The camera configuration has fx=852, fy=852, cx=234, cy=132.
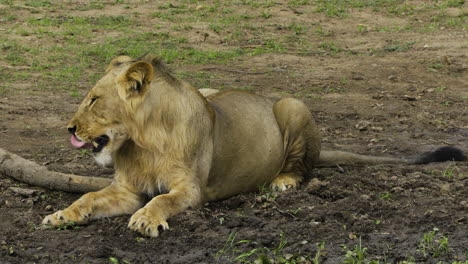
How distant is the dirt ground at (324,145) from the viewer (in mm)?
4629

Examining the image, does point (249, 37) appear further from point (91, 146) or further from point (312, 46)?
point (91, 146)

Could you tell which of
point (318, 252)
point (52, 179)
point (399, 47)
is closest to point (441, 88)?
point (399, 47)

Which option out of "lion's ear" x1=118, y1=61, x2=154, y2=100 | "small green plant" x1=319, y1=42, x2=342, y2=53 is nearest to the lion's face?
"lion's ear" x1=118, y1=61, x2=154, y2=100

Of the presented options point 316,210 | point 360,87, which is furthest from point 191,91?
point 360,87

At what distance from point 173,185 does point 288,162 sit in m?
1.45

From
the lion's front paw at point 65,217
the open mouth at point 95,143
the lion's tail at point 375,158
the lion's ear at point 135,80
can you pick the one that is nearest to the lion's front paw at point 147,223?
the lion's front paw at point 65,217

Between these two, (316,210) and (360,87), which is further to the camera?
(360,87)

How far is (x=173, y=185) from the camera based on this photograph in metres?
5.16

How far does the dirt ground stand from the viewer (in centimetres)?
463

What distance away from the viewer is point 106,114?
16.4 ft

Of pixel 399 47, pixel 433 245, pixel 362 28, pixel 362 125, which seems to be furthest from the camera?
pixel 362 28

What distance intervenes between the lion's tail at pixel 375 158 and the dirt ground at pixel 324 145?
3.3 inches

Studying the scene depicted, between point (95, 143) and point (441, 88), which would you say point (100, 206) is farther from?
point (441, 88)

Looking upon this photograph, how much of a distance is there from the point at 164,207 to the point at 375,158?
7.47ft
